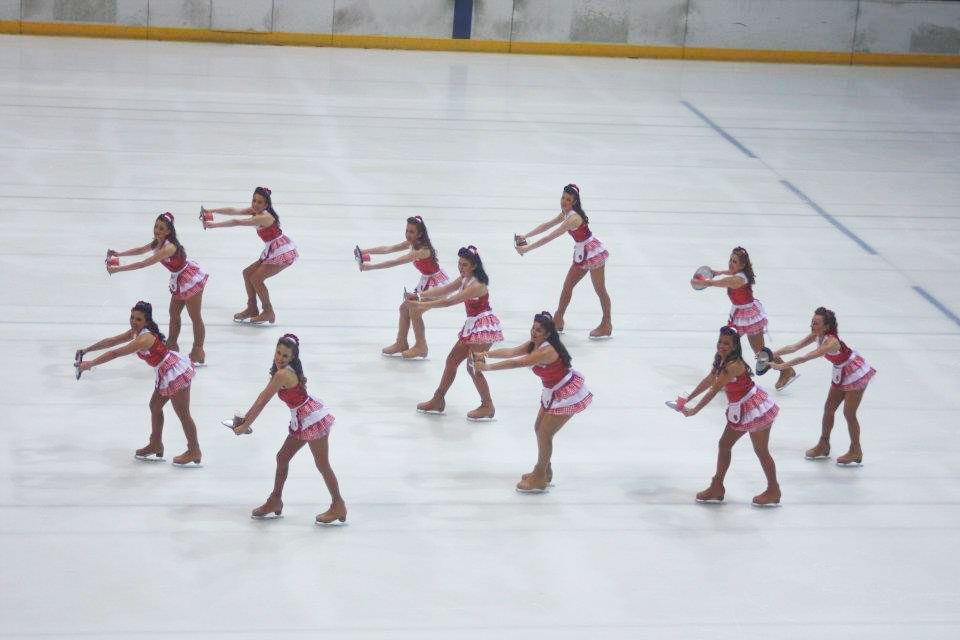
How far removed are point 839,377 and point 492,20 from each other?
52.3 feet

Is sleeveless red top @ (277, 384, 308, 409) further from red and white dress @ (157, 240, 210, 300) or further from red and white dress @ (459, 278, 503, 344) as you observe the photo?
red and white dress @ (157, 240, 210, 300)

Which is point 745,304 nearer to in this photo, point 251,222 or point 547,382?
point 547,382

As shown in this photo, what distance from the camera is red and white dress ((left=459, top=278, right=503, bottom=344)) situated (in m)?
10.4

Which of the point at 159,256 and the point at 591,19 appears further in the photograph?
the point at 591,19

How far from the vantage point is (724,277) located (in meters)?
11.1

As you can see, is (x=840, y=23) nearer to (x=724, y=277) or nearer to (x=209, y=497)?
(x=724, y=277)

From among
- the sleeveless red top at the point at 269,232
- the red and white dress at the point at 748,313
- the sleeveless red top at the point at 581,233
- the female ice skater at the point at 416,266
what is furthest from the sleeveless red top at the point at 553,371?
the sleeveless red top at the point at 269,232

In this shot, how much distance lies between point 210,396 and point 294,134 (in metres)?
8.54

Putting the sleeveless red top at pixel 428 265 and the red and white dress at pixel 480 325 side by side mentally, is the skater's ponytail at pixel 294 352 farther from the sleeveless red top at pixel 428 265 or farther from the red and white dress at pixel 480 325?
the sleeveless red top at pixel 428 265

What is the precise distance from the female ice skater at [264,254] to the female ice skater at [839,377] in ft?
14.4

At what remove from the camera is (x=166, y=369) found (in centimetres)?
909

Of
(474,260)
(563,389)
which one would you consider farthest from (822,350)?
(474,260)

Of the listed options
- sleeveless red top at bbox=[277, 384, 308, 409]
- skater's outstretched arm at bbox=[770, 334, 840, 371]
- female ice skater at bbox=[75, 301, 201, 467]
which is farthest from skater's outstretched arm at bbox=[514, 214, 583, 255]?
sleeveless red top at bbox=[277, 384, 308, 409]

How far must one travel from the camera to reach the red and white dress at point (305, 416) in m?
8.45
